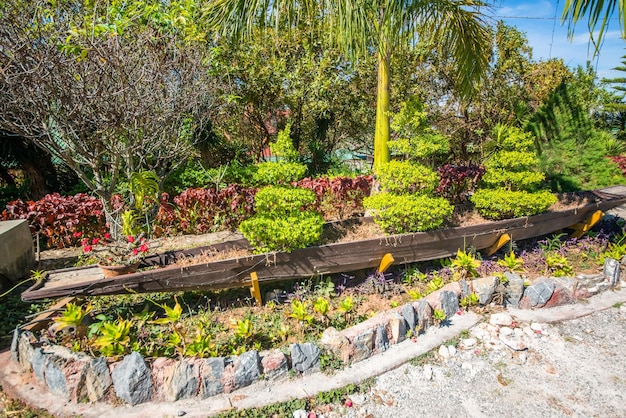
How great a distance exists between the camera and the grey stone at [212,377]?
260 centimetres

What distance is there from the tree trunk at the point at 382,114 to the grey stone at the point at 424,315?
182cm

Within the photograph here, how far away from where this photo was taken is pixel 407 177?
13.2 feet

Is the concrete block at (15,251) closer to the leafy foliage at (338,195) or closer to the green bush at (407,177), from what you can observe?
the leafy foliage at (338,195)

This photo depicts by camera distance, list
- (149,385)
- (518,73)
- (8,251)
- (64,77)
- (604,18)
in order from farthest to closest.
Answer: (518,73), (8,251), (64,77), (604,18), (149,385)

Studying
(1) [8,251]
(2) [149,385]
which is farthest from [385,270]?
(1) [8,251]

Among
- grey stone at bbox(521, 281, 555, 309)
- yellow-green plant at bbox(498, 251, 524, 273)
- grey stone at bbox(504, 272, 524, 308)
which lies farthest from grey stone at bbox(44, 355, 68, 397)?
yellow-green plant at bbox(498, 251, 524, 273)

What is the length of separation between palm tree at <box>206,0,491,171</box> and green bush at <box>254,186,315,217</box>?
4.31 feet

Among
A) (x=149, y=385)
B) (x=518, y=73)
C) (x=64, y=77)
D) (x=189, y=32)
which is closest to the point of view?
(x=149, y=385)

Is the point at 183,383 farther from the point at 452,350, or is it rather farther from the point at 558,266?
the point at 558,266

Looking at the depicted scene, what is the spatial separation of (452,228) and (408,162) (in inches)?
37.0

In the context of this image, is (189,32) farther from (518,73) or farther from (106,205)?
(518,73)

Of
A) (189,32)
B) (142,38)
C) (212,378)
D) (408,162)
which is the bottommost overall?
(212,378)

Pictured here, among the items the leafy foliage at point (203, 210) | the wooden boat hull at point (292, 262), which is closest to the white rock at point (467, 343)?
the wooden boat hull at point (292, 262)

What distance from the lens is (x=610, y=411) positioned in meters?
2.60
